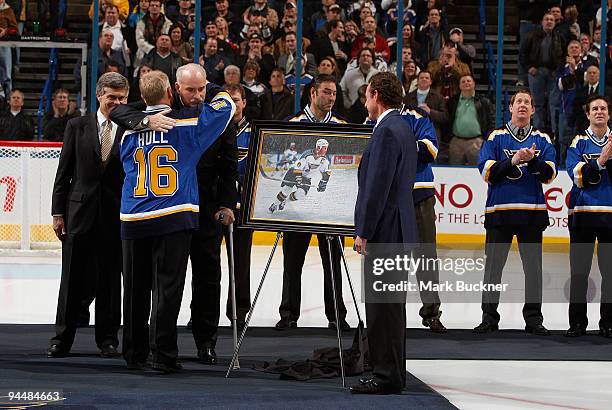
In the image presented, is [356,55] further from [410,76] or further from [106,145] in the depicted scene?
[106,145]

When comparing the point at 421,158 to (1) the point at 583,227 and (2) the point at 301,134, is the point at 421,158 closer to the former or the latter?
(1) the point at 583,227

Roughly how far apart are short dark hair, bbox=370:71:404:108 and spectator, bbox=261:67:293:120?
804 centimetres

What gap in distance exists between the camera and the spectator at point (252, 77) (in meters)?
14.3

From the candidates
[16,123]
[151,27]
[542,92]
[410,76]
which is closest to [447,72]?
[410,76]

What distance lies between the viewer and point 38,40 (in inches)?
623

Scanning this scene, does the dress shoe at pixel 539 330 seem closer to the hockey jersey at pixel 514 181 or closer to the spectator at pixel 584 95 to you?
the hockey jersey at pixel 514 181

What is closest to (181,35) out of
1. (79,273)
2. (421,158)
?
(421,158)

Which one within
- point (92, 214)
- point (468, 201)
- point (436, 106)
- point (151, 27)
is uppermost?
point (151, 27)

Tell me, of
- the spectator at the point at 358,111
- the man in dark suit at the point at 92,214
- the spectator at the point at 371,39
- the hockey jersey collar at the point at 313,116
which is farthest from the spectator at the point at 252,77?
the man in dark suit at the point at 92,214

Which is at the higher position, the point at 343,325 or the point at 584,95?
the point at 584,95

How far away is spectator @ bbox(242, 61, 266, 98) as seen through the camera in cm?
1431

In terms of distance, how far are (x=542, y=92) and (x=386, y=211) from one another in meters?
9.72

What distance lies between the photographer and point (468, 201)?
44.8 ft

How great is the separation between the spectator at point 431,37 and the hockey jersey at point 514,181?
6.57m
